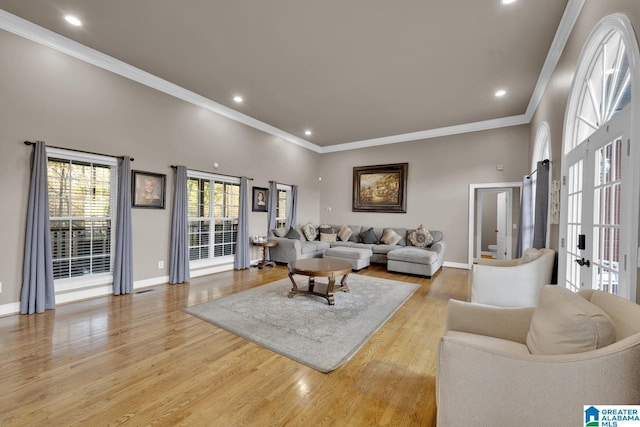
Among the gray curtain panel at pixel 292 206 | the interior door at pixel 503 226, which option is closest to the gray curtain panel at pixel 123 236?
the gray curtain panel at pixel 292 206

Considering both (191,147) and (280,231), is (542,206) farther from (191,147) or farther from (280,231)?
(191,147)

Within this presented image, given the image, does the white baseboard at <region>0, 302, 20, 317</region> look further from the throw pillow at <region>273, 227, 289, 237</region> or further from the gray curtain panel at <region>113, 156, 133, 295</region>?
the throw pillow at <region>273, 227, 289, 237</region>

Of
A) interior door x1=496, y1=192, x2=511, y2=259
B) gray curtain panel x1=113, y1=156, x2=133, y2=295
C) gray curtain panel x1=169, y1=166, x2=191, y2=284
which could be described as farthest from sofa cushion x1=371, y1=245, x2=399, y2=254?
gray curtain panel x1=113, y1=156, x2=133, y2=295

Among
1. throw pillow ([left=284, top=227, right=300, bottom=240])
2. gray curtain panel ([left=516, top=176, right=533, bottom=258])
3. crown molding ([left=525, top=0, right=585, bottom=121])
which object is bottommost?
throw pillow ([left=284, top=227, right=300, bottom=240])

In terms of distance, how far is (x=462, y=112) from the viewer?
5531 mm

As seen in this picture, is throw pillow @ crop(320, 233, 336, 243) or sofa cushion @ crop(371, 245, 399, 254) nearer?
sofa cushion @ crop(371, 245, 399, 254)

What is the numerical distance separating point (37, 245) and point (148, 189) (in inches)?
59.0

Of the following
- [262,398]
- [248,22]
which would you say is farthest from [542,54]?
[262,398]

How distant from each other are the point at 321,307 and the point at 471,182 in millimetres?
4830

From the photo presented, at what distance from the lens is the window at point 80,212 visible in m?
3.54

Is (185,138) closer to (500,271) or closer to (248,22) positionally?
(248,22)

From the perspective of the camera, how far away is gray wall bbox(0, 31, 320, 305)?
3.13m

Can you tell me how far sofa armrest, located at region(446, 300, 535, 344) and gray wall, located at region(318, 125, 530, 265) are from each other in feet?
16.1

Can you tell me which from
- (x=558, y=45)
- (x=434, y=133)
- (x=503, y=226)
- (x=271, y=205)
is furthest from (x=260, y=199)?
(x=503, y=226)
